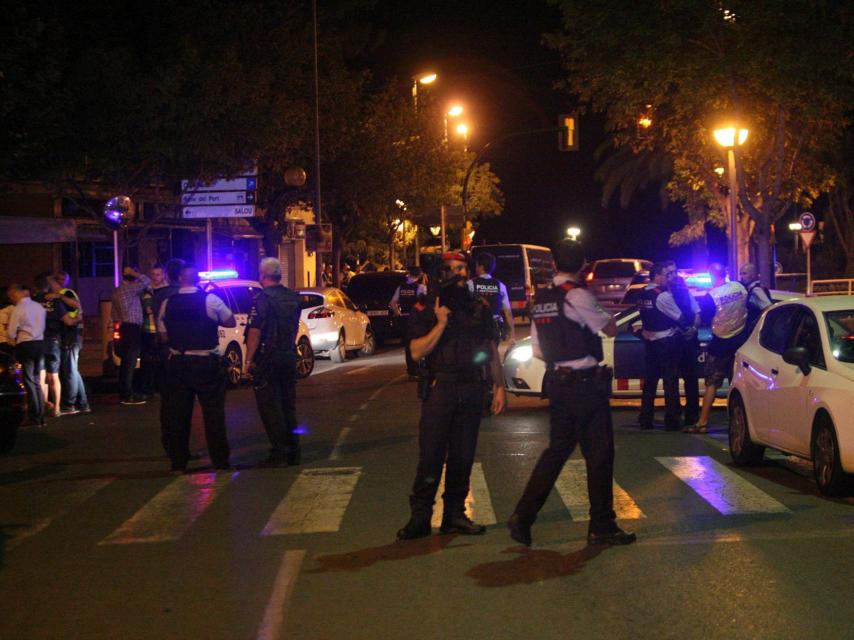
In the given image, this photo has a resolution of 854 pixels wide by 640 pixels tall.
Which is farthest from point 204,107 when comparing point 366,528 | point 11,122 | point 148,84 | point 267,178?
point 366,528

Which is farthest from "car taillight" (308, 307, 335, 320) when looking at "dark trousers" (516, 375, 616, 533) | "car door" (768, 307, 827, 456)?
"dark trousers" (516, 375, 616, 533)

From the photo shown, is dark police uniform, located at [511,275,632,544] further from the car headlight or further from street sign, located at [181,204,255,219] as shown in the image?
street sign, located at [181,204,255,219]

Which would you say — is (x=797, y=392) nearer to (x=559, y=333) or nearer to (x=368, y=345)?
(x=559, y=333)

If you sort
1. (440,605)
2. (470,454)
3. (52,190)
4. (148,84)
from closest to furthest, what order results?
(440,605) < (470,454) < (148,84) < (52,190)

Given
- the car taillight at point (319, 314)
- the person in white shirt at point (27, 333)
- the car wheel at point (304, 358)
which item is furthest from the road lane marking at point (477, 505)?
the car taillight at point (319, 314)

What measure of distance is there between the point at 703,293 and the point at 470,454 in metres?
7.52

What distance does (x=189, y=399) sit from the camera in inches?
418

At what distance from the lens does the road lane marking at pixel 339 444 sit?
38.4ft

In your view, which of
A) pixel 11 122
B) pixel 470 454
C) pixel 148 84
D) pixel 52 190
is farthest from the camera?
pixel 52 190

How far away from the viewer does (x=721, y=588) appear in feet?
21.0

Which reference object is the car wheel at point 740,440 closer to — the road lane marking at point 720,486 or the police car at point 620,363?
the road lane marking at point 720,486

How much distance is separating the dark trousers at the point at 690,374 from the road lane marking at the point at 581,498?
2912 millimetres

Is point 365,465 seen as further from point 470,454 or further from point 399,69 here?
point 399,69

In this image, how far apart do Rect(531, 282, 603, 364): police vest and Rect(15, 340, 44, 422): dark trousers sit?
28.6 feet
